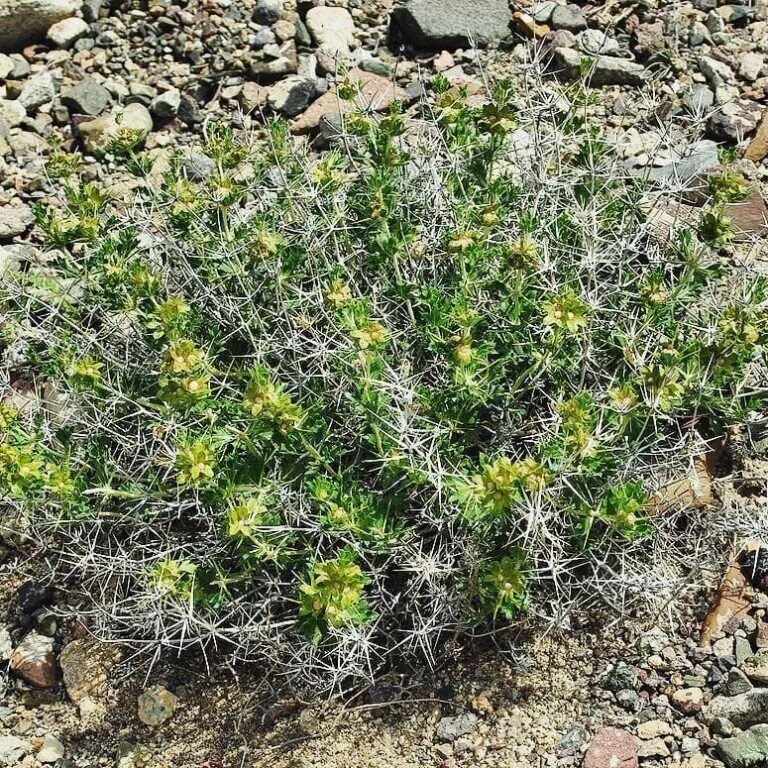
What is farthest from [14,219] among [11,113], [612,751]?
[612,751]

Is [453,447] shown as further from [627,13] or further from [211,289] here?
[627,13]

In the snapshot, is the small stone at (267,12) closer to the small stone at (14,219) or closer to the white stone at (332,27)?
the white stone at (332,27)

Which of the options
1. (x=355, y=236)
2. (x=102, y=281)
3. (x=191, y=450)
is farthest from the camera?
(x=355, y=236)

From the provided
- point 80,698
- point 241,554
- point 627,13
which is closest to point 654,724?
point 241,554

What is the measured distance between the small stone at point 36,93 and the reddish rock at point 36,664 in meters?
3.23

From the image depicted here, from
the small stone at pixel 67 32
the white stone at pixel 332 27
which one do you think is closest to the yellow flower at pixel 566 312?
the white stone at pixel 332 27

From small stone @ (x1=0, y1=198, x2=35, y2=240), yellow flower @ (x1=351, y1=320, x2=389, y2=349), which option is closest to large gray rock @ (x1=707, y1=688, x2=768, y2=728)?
yellow flower @ (x1=351, y1=320, x2=389, y2=349)

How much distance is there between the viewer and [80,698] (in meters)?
3.73

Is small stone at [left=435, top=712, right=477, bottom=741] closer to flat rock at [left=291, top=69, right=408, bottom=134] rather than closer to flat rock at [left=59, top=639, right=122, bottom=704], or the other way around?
flat rock at [left=59, top=639, right=122, bottom=704]

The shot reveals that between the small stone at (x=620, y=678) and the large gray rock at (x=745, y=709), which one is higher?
the large gray rock at (x=745, y=709)

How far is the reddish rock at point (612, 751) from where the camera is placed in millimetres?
3186

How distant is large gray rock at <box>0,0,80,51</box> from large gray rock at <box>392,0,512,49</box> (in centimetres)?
206

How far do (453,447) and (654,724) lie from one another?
114cm

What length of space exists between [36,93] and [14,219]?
38.6 inches
